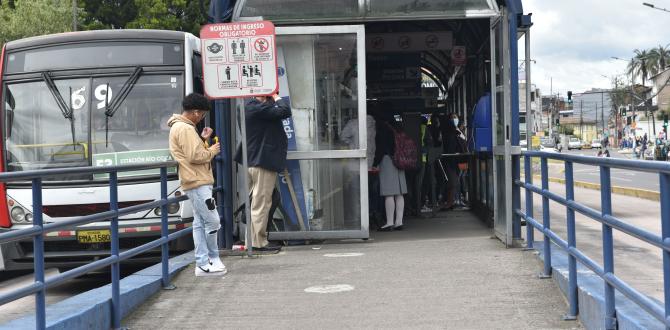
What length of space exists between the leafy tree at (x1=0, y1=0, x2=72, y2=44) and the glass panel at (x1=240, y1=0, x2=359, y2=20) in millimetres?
27395

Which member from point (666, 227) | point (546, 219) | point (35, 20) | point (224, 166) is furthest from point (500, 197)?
point (35, 20)

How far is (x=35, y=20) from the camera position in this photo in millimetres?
35062

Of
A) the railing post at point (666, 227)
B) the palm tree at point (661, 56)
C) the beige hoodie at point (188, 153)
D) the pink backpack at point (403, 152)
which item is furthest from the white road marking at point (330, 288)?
the palm tree at point (661, 56)

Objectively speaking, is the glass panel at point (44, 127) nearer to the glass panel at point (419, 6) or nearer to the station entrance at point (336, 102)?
the station entrance at point (336, 102)

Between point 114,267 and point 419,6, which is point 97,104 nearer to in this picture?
point 419,6

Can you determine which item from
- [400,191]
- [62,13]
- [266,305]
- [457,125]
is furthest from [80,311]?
[62,13]

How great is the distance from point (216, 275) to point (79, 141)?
299 centimetres

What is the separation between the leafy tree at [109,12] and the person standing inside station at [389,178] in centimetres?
2634

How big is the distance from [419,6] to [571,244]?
15.5 feet

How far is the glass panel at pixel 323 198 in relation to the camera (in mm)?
10039

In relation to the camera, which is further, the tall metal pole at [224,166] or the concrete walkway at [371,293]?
the tall metal pole at [224,166]

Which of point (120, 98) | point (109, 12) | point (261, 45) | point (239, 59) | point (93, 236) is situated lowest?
point (93, 236)

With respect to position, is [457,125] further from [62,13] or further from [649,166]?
[62,13]

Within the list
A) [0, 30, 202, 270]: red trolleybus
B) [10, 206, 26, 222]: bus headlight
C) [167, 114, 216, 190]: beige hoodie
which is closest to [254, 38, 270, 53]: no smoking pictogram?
[167, 114, 216, 190]: beige hoodie
